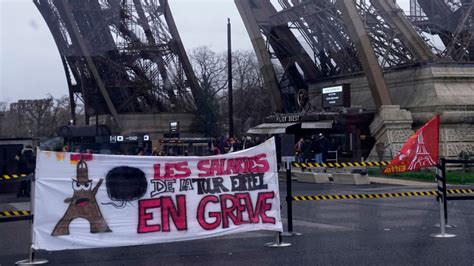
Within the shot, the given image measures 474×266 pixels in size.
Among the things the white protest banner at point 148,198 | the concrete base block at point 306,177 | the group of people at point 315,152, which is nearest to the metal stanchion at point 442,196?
the white protest banner at point 148,198

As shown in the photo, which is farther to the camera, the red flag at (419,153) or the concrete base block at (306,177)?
the concrete base block at (306,177)

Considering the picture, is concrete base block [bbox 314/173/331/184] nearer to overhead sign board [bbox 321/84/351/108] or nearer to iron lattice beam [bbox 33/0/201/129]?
overhead sign board [bbox 321/84/351/108]

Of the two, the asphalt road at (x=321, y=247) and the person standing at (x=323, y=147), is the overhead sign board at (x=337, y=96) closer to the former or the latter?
the person standing at (x=323, y=147)

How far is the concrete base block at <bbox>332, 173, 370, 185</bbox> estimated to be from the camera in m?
26.0

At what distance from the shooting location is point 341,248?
11148mm

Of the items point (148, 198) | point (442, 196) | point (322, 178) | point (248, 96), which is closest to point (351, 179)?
point (322, 178)

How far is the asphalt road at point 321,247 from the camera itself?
403 inches

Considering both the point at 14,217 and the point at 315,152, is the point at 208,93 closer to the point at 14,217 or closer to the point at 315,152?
the point at 315,152

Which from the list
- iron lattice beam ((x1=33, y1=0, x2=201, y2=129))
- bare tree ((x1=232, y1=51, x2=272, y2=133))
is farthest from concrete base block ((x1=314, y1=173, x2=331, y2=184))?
bare tree ((x1=232, y1=51, x2=272, y2=133))

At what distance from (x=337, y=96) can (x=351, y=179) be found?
1635 centimetres

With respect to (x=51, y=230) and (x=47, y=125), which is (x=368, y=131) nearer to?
(x=47, y=125)

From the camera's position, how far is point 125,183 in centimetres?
1046

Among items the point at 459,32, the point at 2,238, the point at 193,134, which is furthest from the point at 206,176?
the point at 193,134

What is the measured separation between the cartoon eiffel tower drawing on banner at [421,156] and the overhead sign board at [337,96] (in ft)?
93.2
